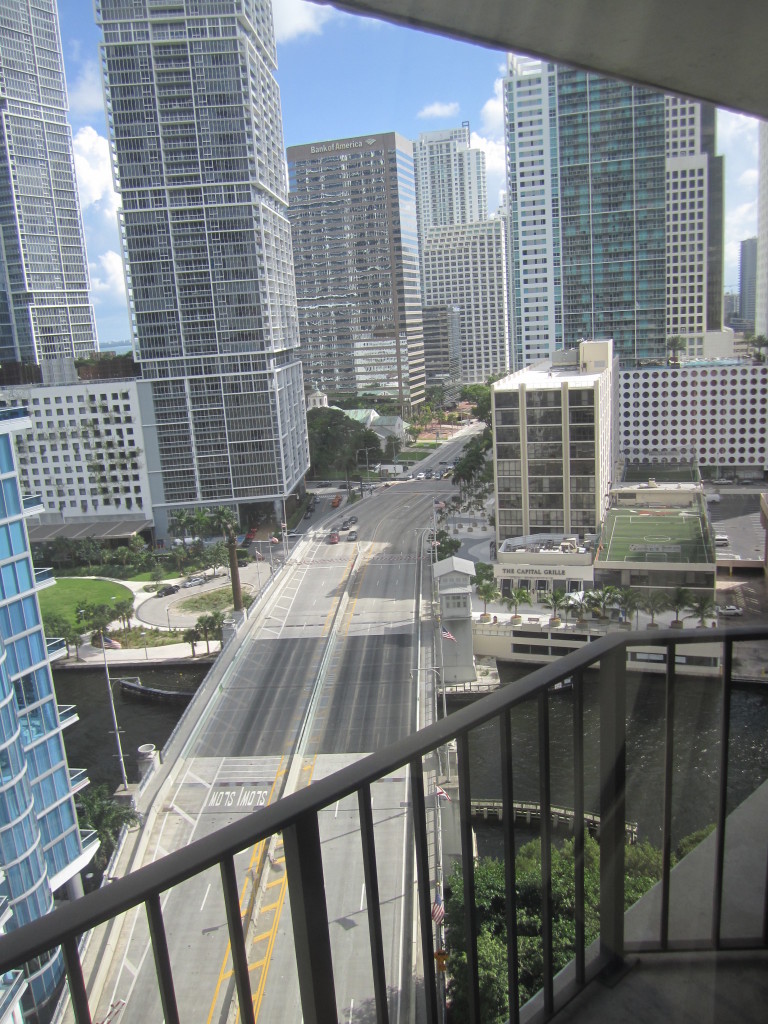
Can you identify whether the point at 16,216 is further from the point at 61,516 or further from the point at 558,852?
the point at 558,852

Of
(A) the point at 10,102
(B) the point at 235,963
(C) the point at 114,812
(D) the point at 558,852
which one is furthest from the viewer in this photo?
(A) the point at 10,102

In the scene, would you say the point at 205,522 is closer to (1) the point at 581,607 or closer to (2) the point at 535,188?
(1) the point at 581,607

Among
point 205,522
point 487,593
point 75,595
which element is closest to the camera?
point 487,593

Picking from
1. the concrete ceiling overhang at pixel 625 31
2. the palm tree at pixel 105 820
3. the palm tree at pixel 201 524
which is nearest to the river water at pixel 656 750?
the concrete ceiling overhang at pixel 625 31

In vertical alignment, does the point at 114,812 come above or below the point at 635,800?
below

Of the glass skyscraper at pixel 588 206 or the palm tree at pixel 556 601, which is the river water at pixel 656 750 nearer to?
the palm tree at pixel 556 601

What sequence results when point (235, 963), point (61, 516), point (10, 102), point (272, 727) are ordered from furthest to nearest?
1. point (10, 102)
2. point (61, 516)
3. point (272, 727)
4. point (235, 963)

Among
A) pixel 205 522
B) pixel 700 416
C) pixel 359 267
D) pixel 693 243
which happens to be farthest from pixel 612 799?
pixel 359 267

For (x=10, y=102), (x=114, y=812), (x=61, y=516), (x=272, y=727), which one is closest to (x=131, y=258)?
(x=61, y=516)
